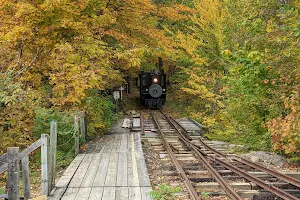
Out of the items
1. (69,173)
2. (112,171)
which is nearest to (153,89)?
(112,171)

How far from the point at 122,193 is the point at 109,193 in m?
0.25

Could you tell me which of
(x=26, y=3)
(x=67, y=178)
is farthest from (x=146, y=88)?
(x=67, y=178)

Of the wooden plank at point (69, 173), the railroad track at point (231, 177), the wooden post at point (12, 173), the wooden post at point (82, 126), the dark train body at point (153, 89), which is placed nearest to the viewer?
the wooden post at point (12, 173)

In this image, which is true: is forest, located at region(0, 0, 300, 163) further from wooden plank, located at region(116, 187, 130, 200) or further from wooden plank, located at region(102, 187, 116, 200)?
wooden plank, located at region(116, 187, 130, 200)

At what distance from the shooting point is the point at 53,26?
35.2ft

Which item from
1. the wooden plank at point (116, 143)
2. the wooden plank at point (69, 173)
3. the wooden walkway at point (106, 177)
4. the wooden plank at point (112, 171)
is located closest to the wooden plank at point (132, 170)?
the wooden walkway at point (106, 177)

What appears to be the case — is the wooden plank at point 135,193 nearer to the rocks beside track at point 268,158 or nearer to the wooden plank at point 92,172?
the wooden plank at point 92,172

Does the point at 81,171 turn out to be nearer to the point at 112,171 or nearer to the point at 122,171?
the point at 112,171

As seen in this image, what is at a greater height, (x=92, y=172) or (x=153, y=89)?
(x=153, y=89)

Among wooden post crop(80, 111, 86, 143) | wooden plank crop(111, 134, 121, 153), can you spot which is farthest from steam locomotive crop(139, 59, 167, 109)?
wooden post crop(80, 111, 86, 143)

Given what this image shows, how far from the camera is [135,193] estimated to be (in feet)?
22.0

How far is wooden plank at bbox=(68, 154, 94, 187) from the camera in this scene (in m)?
7.43

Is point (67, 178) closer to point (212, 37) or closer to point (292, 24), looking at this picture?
point (292, 24)

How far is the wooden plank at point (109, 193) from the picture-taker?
6473mm
